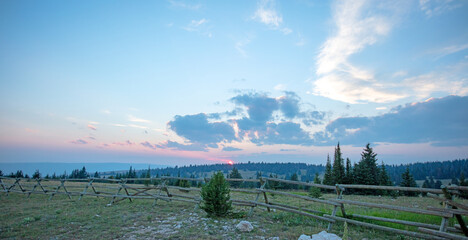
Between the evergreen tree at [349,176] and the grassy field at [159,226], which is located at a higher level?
the grassy field at [159,226]

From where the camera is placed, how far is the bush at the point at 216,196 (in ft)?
30.1

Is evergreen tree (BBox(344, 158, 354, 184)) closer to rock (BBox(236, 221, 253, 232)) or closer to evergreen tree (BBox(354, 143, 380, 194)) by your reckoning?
evergreen tree (BBox(354, 143, 380, 194))

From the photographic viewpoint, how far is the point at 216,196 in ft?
30.3

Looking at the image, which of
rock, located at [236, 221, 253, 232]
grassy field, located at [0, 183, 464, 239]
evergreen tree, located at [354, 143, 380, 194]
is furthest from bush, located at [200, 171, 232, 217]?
evergreen tree, located at [354, 143, 380, 194]

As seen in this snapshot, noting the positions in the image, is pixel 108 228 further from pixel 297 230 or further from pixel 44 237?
pixel 297 230

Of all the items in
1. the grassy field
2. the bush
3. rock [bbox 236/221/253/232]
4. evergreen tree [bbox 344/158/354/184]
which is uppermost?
the bush

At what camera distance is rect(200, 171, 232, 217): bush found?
9188mm

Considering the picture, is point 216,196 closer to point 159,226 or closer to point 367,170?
point 159,226

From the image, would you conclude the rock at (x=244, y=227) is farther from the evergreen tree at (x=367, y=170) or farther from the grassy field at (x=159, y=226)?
the evergreen tree at (x=367, y=170)

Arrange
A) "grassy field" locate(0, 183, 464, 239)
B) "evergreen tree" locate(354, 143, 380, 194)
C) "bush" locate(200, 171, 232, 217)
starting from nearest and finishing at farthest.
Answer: "grassy field" locate(0, 183, 464, 239) < "bush" locate(200, 171, 232, 217) < "evergreen tree" locate(354, 143, 380, 194)

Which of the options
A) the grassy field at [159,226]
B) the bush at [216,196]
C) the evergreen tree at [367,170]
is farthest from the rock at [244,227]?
the evergreen tree at [367,170]

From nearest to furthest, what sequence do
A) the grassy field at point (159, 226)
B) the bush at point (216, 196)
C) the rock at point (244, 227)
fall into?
the grassy field at point (159, 226) < the rock at point (244, 227) < the bush at point (216, 196)

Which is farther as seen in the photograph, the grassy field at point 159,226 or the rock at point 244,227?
the rock at point 244,227

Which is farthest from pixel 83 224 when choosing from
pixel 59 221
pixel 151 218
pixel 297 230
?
pixel 297 230
